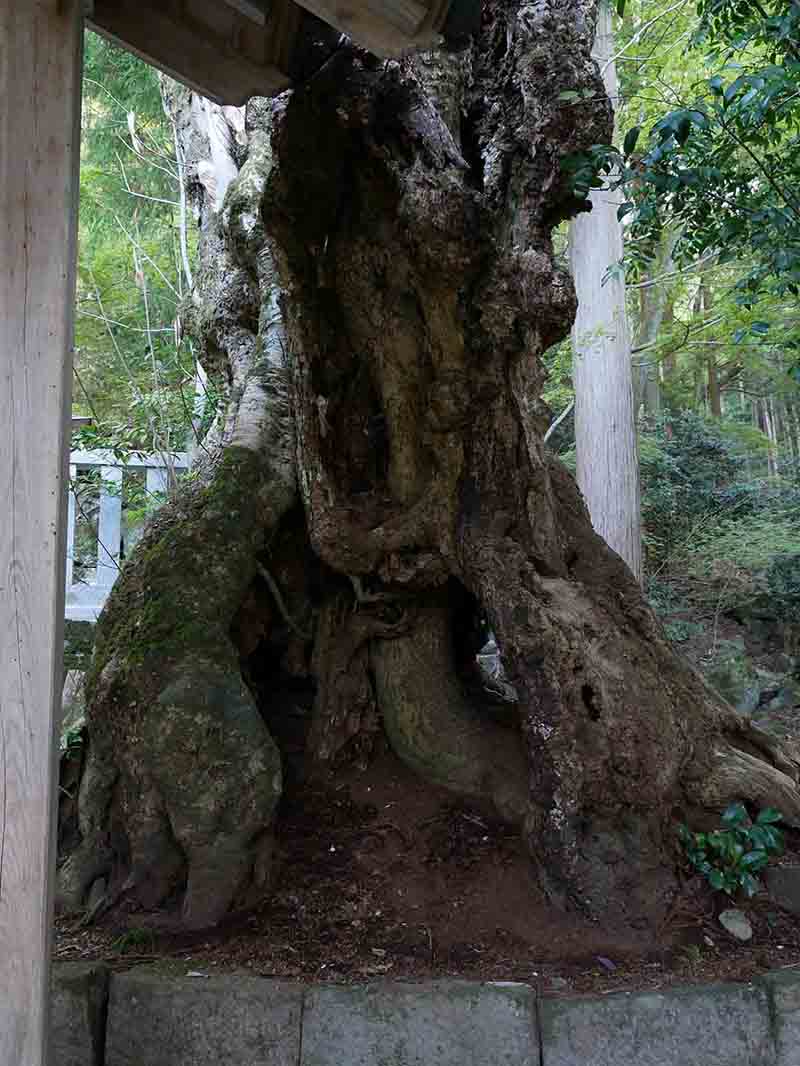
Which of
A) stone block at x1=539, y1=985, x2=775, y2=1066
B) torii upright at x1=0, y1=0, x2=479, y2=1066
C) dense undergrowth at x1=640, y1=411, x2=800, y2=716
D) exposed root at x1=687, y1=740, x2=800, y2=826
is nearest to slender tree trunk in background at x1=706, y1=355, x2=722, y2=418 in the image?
dense undergrowth at x1=640, y1=411, x2=800, y2=716

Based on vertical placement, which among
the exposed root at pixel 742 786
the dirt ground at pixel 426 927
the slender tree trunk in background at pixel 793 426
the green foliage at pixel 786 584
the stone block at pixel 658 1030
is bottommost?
the stone block at pixel 658 1030

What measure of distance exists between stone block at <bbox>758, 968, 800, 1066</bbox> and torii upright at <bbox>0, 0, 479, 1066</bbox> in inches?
88.7

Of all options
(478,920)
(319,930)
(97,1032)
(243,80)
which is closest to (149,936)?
(97,1032)

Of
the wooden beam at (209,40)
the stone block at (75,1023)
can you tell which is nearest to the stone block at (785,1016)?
the stone block at (75,1023)

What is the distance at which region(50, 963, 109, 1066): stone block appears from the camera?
106 inches

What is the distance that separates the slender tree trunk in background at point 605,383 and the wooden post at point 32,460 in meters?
6.56

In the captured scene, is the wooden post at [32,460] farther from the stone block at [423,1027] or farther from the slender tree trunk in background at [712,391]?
the slender tree trunk in background at [712,391]

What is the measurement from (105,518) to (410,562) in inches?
119

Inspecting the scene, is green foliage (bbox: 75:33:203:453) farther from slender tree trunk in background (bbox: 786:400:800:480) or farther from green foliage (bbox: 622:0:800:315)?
slender tree trunk in background (bbox: 786:400:800:480)

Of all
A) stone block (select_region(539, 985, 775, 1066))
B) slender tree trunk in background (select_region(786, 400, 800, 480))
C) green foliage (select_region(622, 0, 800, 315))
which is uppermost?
slender tree trunk in background (select_region(786, 400, 800, 480))

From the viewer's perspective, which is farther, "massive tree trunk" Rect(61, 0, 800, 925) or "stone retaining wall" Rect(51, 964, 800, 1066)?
"massive tree trunk" Rect(61, 0, 800, 925)

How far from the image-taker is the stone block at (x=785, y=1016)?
8.69 ft

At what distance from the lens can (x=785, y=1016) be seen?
2.67 meters

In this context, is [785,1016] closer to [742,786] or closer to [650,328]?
[742,786]
